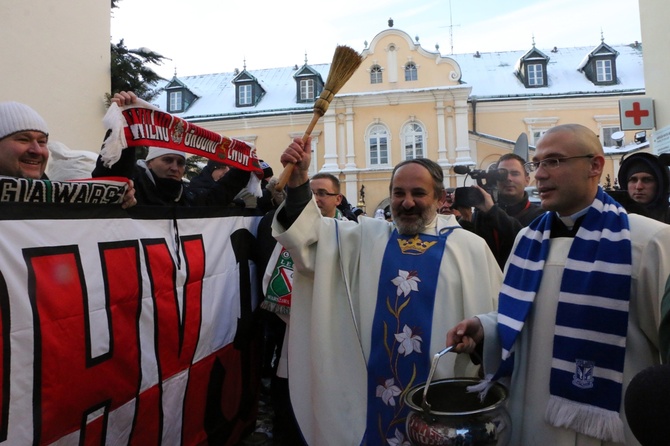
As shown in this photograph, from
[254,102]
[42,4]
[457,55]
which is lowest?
[42,4]

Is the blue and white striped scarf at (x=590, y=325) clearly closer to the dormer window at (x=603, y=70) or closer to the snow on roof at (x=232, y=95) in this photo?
the snow on roof at (x=232, y=95)

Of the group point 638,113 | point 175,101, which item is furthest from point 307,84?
point 638,113

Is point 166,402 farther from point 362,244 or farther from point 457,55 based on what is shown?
point 457,55

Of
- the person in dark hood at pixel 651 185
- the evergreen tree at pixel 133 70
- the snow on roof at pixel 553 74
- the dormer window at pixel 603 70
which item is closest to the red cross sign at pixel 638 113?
the person in dark hood at pixel 651 185

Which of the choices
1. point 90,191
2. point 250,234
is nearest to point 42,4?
point 250,234

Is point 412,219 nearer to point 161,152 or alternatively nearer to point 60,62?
point 161,152

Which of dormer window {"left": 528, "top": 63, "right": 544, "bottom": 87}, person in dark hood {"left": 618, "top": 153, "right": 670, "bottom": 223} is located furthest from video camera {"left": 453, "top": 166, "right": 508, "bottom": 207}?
dormer window {"left": 528, "top": 63, "right": 544, "bottom": 87}

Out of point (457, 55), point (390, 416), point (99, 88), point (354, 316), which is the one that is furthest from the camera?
point (457, 55)

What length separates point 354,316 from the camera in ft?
8.62

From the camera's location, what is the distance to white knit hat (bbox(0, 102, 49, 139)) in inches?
96.5

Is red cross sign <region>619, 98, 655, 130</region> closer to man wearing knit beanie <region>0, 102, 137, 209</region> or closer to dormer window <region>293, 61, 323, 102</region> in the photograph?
man wearing knit beanie <region>0, 102, 137, 209</region>

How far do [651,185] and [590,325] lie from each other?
2423 millimetres

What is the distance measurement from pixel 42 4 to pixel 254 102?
25.4 meters

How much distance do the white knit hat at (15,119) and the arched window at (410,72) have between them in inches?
1072
